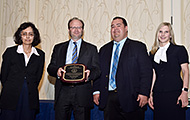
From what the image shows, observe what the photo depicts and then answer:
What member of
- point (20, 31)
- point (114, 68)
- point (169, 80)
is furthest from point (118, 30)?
point (20, 31)

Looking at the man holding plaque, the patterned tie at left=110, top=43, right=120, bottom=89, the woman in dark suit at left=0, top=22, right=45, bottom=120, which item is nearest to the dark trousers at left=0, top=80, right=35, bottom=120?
the woman in dark suit at left=0, top=22, right=45, bottom=120

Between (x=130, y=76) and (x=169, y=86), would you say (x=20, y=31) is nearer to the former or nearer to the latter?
(x=130, y=76)

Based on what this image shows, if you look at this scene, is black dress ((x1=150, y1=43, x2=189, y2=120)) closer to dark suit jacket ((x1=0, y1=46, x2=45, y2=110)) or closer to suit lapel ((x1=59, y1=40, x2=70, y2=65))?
suit lapel ((x1=59, y1=40, x2=70, y2=65))

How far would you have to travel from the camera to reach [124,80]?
8.61ft

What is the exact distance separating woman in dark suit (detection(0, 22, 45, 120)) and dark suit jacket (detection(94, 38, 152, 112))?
818 mm

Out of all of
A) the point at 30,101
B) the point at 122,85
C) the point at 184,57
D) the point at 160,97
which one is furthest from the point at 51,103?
the point at 184,57

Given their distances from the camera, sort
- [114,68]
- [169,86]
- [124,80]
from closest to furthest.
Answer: [169,86] < [124,80] < [114,68]

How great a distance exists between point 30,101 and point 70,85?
510mm

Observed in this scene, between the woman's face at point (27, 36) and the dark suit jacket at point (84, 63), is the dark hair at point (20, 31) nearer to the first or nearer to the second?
the woman's face at point (27, 36)

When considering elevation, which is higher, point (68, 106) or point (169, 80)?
point (169, 80)

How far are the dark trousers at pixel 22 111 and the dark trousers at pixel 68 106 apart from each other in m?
0.35

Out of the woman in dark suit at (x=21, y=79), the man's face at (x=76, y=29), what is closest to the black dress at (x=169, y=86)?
the man's face at (x=76, y=29)

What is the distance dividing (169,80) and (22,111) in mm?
1700

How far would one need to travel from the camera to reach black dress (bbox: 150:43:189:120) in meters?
2.47
